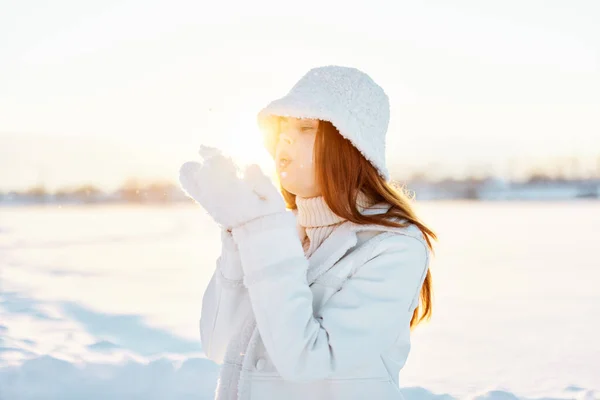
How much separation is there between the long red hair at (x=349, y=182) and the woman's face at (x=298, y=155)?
0.02 m

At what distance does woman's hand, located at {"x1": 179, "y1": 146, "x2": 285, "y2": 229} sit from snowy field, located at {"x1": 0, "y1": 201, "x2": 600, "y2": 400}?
2102mm

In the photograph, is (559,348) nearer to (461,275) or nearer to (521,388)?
(521,388)

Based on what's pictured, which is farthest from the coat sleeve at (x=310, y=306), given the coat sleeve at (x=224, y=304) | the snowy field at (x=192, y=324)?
the snowy field at (x=192, y=324)

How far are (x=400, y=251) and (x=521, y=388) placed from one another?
2.41 metres

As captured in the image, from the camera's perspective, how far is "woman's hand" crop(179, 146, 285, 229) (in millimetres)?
1532

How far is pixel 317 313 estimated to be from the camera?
1.63 m

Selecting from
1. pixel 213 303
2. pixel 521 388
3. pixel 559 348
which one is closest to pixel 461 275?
pixel 559 348

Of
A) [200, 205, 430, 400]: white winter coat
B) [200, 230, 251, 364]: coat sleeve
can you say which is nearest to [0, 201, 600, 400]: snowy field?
[200, 230, 251, 364]: coat sleeve

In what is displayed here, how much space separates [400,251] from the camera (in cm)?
162

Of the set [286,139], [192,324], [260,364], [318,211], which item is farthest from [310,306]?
[192,324]

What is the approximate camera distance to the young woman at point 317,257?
150 cm

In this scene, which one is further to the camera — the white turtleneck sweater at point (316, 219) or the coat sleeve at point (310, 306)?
the white turtleneck sweater at point (316, 219)

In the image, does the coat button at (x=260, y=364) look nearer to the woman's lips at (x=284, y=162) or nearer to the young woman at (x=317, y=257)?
the young woman at (x=317, y=257)

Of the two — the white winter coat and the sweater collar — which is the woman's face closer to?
the sweater collar
